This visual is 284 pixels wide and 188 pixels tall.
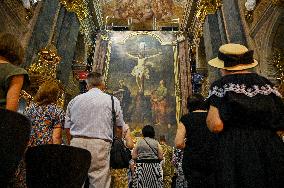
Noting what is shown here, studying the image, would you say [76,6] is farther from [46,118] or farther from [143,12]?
[46,118]

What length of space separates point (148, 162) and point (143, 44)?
10145mm

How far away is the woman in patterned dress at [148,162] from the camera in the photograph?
574 cm

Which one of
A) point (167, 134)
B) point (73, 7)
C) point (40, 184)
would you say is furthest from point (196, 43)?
point (40, 184)

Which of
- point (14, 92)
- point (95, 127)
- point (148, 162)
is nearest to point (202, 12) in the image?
point (148, 162)

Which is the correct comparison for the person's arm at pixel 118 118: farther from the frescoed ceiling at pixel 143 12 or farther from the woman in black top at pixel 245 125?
the frescoed ceiling at pixel 143 12

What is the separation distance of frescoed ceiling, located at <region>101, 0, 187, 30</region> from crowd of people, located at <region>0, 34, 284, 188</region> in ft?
43.0

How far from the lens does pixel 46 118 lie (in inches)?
138

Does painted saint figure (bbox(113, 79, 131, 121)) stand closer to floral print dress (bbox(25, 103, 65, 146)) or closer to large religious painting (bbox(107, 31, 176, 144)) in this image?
large religious painting (bbox(107, 31, 176, 144))

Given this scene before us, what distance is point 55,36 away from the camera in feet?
32.4

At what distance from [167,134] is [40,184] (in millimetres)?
10974

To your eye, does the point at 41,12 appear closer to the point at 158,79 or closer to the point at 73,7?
the point at 73,7

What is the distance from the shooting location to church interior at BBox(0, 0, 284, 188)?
840 centimetres

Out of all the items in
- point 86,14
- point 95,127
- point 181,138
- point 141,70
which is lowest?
point 181,138

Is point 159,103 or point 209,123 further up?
point 159,103
